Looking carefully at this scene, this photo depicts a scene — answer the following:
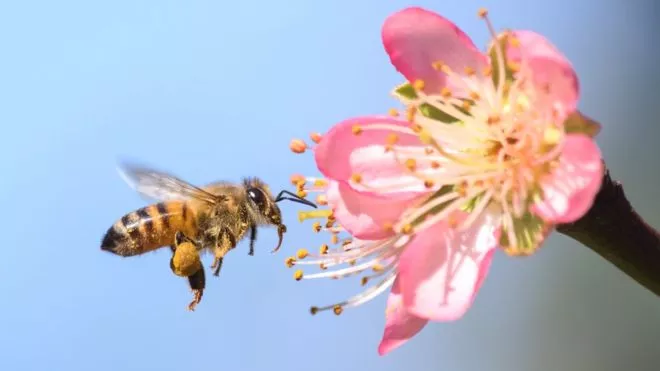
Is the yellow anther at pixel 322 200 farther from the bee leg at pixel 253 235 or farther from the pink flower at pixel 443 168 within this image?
the bee leg at pixel 253 235

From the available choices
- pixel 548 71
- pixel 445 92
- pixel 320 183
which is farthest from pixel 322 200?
pixel 548 71

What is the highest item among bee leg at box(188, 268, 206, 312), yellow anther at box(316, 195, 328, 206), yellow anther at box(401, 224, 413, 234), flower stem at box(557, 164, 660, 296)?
yellow anther at box(316, 195, 328, 206)

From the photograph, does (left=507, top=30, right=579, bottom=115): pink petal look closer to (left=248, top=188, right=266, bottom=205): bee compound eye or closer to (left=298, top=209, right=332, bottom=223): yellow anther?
(left=298, top=209, right=332, bottom=223): yellow anther

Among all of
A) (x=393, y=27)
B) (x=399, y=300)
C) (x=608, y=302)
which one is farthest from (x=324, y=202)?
(x=608, y=302)

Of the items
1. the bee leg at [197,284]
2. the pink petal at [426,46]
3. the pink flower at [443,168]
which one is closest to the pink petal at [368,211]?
the pink flower at [443,168]

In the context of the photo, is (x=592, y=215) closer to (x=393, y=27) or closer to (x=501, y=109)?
(x=501, y=109)

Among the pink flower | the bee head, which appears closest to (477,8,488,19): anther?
the pink flower
